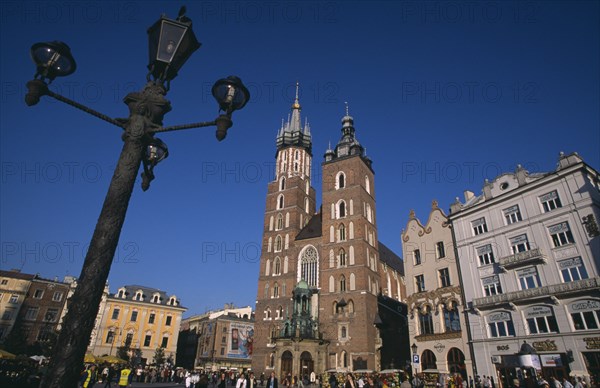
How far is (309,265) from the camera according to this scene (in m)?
46.2

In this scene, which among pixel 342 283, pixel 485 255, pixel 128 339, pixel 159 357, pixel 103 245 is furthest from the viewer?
pixel 128 339

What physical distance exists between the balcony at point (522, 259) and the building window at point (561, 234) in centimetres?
120

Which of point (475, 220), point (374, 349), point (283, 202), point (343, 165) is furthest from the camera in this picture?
point (283, 202)

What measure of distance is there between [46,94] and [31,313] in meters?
59.3

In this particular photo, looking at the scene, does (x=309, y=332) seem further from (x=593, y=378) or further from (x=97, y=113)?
(x=97, y=113)

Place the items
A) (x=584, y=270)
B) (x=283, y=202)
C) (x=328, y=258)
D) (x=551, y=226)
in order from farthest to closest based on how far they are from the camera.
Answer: (x=283, y=202)
(x=328, y=258)
(x=551, y=226)
(x=584, y=270)

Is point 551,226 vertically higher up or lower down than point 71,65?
higher up

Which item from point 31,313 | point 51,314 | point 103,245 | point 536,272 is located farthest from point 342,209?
point 31,313

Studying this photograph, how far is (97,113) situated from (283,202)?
4843cm

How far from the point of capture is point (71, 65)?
4801 mm

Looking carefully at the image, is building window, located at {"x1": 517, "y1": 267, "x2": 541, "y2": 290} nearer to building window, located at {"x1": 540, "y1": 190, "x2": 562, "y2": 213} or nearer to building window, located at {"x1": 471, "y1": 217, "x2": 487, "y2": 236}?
building window, located at {"x1": 540, "y1": 190, "x2": 562, "y2": 213}

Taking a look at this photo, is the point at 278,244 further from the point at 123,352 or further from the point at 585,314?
the point at 585,314

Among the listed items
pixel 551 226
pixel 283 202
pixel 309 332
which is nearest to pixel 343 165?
pixel 283 202

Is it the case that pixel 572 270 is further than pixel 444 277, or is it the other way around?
pixel 444 277
